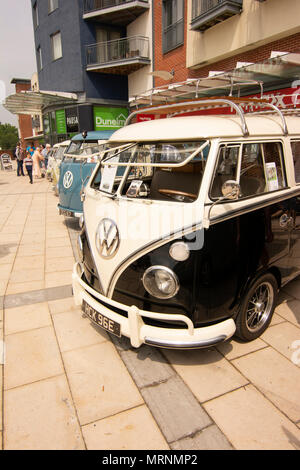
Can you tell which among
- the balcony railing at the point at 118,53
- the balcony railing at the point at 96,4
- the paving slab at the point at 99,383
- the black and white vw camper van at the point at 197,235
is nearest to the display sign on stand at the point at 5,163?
the balcony railing at the point at 118,53

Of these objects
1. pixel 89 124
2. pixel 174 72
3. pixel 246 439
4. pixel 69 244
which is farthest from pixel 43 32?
pixel 246 439

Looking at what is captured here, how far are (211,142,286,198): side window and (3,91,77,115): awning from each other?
18066mm

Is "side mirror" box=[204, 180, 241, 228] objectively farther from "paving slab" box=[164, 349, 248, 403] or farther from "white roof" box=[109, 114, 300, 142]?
"paving slab" box=[164, 349, 248, 403]

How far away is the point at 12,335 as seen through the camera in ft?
11.8

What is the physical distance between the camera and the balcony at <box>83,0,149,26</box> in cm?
1624

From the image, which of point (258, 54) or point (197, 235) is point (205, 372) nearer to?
point (197, 235)

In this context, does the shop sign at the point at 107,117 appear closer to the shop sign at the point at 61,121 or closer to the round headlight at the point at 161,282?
the shop sign at the point at 61,121

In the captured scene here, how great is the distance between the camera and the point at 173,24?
1409 centimetres

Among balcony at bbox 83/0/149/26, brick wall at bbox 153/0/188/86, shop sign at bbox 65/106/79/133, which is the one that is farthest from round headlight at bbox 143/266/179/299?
shop sign at bbox 65/106/79/133

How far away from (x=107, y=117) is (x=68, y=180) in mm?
14677

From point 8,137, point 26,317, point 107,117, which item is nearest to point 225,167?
point 26,317

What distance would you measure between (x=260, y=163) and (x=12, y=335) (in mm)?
3335

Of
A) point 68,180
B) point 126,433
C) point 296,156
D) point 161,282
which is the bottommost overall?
point 126,433

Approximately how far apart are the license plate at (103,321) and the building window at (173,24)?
45.4ft
